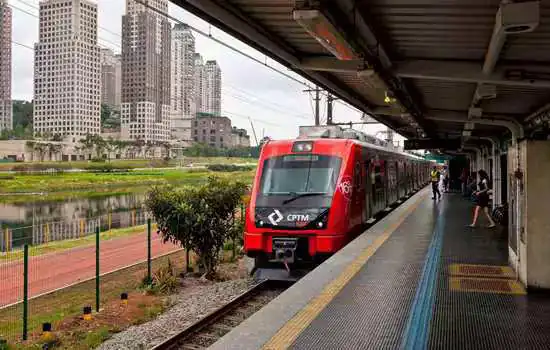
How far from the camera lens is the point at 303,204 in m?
10.5

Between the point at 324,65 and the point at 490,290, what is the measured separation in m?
3.81

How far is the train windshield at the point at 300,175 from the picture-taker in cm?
1084

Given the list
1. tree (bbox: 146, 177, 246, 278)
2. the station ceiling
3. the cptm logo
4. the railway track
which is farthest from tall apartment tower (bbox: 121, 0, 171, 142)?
the station ceiling

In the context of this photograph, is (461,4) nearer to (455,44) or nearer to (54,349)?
(455,44)

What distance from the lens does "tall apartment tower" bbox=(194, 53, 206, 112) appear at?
53.6 metres

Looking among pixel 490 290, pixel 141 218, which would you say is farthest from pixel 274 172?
pixel 141 218

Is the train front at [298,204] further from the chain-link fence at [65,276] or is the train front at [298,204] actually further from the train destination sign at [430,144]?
the train destination sign at [430,144]

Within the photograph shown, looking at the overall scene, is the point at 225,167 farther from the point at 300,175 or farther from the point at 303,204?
the point at 303,204

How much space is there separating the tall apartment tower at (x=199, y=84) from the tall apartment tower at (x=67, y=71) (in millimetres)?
9549

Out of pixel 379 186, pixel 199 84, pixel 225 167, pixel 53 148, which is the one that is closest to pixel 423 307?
pixel 379 186

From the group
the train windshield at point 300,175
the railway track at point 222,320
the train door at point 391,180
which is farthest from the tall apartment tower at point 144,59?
the railway track at point 222,320

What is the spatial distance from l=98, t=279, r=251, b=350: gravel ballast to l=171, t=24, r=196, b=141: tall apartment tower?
31.9 metres

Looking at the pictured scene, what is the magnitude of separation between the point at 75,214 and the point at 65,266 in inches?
1007

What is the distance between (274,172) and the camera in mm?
11234
